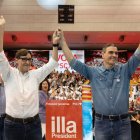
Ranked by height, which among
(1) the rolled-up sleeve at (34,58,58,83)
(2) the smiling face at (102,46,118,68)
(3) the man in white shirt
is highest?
(2) the smiling face at (102,46,118,68)

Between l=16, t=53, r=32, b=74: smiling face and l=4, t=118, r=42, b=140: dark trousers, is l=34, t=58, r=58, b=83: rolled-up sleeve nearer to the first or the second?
l=16, t=53, r=32, b=74: smiling face

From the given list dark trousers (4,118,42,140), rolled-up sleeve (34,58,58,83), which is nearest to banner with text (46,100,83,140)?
rolled-up sleeve (34,58,58,83)

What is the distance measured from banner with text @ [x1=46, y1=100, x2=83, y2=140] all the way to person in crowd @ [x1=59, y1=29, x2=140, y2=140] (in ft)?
6.92

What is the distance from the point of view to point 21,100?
3182 mm

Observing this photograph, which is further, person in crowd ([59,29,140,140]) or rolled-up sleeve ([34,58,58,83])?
rolled-up sleeve ([34,58,58,83])

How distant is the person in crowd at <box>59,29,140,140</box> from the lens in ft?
9.95

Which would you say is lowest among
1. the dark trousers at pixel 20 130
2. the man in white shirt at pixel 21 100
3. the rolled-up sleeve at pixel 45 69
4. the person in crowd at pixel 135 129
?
the person in crowd at pixel 135 129

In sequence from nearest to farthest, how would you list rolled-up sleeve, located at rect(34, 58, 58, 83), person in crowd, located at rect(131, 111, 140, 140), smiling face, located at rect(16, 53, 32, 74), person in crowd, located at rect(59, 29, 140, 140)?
person in crowd, located at rect(59, 29, 140, 140), smiling face, located at rect(16, 53, 32, 74), rolled-up sleeve, located at rect(34, 58, 58, 83), person in crowd, located at rect(131, 111, 140, 140)

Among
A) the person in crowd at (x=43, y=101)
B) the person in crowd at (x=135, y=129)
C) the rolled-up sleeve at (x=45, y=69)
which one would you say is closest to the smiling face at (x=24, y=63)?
the rolled-up sleeve at (x=45, y=69)

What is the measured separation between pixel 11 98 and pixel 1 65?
33 centimetres

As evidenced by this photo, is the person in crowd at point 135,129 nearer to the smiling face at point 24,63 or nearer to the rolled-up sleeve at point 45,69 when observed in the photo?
the rolled-up sleeve at point 45,69

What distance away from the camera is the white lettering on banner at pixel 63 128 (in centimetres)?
530

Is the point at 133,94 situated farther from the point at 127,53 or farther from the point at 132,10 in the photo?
the point at 127,53

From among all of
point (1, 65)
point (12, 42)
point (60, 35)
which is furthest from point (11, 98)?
point (12, 42)
